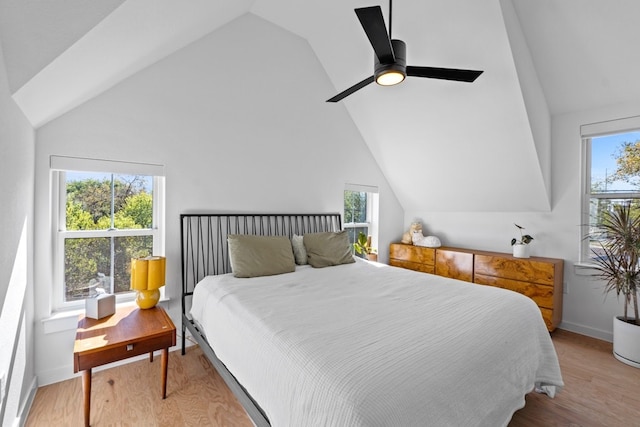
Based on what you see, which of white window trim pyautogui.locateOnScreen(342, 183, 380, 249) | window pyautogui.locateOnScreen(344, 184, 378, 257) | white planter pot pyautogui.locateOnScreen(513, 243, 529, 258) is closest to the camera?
white planter pot pyautogui.locateOnScreen(513, 243, 529, 258)

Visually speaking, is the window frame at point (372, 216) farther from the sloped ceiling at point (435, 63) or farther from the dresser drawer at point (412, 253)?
the sloped ceiling at point (435, 63)

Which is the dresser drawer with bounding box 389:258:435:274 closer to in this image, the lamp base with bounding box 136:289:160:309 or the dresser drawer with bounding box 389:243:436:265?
the dresser drawer with bounding box 389:243:436:265

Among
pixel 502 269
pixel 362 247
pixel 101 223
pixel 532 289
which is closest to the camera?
pixel 101 223

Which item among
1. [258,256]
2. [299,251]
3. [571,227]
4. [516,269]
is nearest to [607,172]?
[571,227]

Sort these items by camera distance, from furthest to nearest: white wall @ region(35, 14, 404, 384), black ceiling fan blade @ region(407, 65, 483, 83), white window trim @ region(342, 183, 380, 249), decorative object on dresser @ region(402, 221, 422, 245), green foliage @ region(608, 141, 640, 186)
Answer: decorative object on dresser @ region(402, 221, 422, 245), white window trim @ region(342, 183, 380, 249), green foliage @ region(608, 141, 640, 186), white wall @ region(35, 14, 404, 384), black ceiling fan blade @ region(407, 65, 483, 83)

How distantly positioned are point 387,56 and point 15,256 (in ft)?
7.77

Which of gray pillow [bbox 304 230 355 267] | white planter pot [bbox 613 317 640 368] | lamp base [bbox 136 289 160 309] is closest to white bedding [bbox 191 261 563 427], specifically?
lamp base [bbox 136 289 160 309]

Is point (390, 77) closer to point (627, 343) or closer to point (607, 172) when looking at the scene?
point (607, 172)

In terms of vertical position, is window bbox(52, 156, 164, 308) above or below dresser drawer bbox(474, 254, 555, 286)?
above

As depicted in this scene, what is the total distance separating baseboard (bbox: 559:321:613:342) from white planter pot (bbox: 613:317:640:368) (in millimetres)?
450

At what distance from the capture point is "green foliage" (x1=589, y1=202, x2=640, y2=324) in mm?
2662

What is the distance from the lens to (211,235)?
116 inches

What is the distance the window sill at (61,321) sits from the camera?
7.18 ft

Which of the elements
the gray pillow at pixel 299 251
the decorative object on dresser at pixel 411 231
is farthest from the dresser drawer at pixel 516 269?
the gray pillow at pixel 299 251
